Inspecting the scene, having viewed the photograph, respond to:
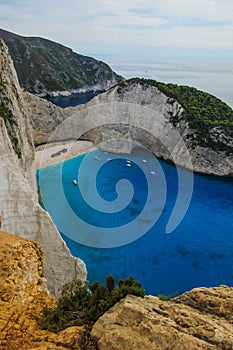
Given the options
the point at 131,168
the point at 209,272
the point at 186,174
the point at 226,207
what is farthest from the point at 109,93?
the point at 209,272

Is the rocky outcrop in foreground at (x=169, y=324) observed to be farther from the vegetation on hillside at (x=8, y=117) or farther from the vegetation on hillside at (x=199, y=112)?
the vegetation on hillside at (x=199, y=112)

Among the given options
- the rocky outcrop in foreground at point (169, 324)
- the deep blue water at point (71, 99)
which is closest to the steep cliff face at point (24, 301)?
the rocky outcrop in foreground at point (169, 324)

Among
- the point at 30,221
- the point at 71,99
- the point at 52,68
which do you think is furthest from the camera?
the point at 52,68

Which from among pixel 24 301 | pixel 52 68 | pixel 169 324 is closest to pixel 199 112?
pixel 24 301

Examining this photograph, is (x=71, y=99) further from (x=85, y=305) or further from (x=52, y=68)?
(x=85, y=305)

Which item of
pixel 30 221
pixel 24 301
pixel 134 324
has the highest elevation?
pixel 134 324

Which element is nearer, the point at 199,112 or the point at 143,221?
the point at 143,221

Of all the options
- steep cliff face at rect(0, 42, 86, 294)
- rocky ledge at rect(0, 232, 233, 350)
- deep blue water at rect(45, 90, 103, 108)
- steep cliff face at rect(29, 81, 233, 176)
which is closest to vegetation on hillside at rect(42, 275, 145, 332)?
rocky ledge at rect(0, 232, 233, 350)
